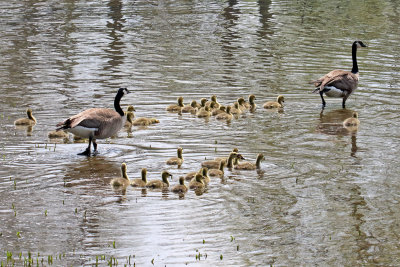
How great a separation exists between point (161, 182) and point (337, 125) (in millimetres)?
6737

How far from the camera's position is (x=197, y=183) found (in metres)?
13.7

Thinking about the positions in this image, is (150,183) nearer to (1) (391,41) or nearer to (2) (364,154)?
(2) (364,154)

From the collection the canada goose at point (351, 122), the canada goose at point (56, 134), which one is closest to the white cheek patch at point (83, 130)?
the canada goose at point (56, 134)

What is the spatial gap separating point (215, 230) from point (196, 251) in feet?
2.87

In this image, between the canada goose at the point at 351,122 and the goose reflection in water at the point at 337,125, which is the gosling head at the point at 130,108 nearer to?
the goose reflection in water at the point at 337,125

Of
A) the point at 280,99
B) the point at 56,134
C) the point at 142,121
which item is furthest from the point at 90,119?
the point at 280,99

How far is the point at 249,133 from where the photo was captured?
18.0 meters

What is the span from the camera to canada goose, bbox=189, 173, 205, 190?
13.7 meters

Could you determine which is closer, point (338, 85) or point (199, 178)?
point (199, 178)

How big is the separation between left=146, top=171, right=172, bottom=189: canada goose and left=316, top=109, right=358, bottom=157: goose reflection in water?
14.4 ft

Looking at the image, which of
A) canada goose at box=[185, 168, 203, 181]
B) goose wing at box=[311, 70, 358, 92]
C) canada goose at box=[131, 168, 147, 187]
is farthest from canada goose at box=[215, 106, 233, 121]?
canada goose at box=[131, 168, 147, 187]

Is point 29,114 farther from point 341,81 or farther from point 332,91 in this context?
point 341,81

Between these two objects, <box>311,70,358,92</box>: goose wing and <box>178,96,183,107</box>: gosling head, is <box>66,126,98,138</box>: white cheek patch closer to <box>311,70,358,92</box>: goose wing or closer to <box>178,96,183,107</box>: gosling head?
<box>178,96,183,107</box>: gosling head

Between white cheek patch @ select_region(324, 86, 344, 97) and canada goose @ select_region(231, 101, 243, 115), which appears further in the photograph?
white cheek patch @ select_region(324, 86, 344, 97)
